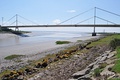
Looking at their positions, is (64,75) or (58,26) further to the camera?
(58,26)

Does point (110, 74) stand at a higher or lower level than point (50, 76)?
higher

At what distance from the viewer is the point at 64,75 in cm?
1320

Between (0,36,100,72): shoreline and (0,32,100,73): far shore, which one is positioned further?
(0,32,100,73): far shore

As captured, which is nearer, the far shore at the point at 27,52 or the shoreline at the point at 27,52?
the shoreline at the point at 27,52

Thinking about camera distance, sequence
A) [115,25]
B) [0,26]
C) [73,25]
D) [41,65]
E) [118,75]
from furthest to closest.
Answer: [0,26] → [73,25] → [115,25] → [41,65] → [118,75]

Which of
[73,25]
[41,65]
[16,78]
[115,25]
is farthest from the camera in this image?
[73,25]

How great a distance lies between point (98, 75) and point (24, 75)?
658 cm

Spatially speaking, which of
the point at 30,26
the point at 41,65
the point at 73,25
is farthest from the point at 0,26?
the point at 41,65

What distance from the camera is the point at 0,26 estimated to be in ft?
452

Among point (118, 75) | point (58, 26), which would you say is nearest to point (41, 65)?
point (118, 75)

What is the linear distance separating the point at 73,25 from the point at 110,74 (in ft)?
348

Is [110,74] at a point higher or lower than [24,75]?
higher

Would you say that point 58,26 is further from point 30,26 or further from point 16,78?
point 16,78

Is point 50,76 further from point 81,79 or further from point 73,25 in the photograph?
point 73,25
